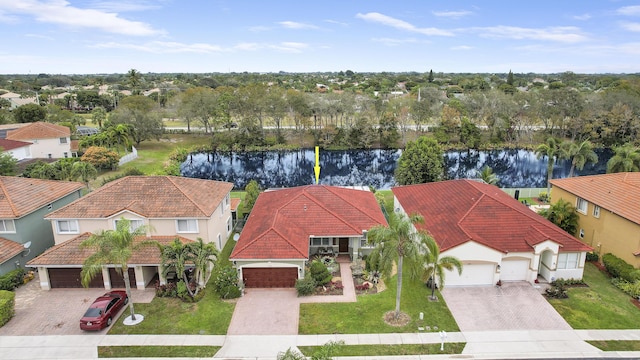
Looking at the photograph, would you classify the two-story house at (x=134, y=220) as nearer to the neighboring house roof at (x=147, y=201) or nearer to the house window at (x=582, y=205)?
the neighboring house roof at (x=147, y=201)

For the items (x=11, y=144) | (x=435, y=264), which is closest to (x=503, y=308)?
(x=435, y=264)

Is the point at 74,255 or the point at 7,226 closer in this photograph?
the point at 74,255

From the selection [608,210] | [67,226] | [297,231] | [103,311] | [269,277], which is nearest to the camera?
[103,311]

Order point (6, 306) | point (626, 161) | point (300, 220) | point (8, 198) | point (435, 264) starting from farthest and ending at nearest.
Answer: point (626, 161) → point (300, 220) → point (8, 198) → point (435, 264) → point (6, 306)

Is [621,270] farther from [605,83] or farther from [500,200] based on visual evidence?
[605,83]

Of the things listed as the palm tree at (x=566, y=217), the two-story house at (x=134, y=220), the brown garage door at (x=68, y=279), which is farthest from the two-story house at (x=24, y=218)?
the palm tree at (x=566, y=217)

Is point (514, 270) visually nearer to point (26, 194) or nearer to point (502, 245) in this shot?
point (502, 245)
